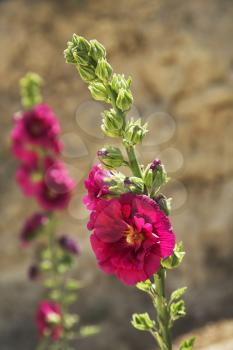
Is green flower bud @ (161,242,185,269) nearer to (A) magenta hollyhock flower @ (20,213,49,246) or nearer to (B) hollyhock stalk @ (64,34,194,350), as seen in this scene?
(B) hollyhock stalk @ (64,34,194,350)

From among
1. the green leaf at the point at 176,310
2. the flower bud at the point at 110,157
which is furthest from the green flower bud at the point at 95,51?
the green leaf at the point at 176,310

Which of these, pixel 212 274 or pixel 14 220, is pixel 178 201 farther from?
pixel 14 220

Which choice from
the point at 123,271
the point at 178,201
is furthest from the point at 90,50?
the point at 178,201

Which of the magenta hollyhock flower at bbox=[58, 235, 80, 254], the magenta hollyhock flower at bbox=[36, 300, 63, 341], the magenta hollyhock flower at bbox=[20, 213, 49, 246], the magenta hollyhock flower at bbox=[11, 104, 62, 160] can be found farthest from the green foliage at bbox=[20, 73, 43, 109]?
the magenta hollyhock flower at bbox=[36, 300, 63, 341]

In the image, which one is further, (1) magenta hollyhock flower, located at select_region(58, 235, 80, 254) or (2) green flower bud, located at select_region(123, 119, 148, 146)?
(1) magenta hollyhock flower, located at select_region(58, 235, 80, 254)

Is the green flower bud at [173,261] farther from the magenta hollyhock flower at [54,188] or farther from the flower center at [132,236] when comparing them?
the magenta hollyhock flower at [54,188]

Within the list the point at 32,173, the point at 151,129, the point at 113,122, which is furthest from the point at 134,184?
the point at 151,129

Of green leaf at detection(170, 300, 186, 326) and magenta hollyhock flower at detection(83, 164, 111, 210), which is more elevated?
magenta hollyhock flower at detection(83, 164, 111, 210)
